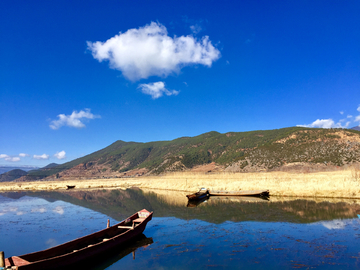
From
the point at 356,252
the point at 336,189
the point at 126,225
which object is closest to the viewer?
the point at 356,252

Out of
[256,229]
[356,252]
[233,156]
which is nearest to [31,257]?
[256,229]

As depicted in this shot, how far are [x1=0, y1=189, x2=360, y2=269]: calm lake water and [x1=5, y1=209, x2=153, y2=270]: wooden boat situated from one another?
2.20ft

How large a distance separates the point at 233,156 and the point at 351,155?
167 feet

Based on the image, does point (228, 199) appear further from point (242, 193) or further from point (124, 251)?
point (124, 251)

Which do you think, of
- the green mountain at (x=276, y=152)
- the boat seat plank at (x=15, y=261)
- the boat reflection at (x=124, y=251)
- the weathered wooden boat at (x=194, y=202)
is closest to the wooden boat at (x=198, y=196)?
the weathered wooden boat at (x=194, y=202)

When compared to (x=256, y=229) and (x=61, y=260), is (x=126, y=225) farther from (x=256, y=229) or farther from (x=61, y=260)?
(x=256, y=229)

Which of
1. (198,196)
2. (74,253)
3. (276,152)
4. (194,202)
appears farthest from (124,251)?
(276,152)

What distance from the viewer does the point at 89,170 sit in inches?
6831

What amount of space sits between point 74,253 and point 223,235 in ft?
29.7

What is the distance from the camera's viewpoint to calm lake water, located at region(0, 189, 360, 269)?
10853 millimetres

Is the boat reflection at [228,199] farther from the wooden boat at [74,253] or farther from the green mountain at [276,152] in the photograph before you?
the green mountain at [276,152]

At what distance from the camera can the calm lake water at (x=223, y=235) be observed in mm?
10853

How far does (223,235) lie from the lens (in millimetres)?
14727

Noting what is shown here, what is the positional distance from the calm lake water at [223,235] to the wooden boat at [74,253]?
0.67m
